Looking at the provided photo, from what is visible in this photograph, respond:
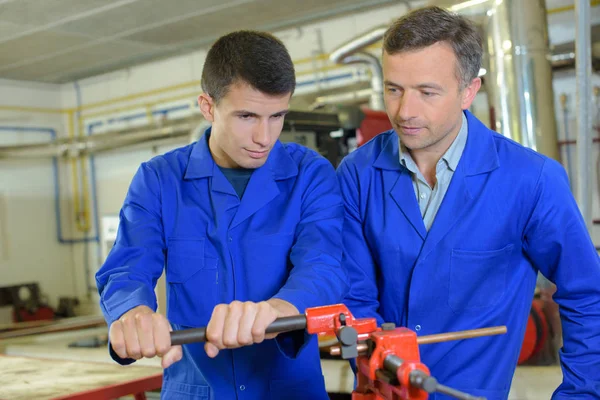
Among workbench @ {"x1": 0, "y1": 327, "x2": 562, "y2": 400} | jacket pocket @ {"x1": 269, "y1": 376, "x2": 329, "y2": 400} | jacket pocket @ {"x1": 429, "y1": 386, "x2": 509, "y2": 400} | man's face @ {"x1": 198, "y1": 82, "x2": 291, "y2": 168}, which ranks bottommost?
workbench @ {"x1": 0, "y1": 327, "x2": 562, "y2": 400}

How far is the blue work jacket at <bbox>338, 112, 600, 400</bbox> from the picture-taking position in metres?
1.17

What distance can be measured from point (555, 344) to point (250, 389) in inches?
67.2

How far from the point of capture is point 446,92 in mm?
1205

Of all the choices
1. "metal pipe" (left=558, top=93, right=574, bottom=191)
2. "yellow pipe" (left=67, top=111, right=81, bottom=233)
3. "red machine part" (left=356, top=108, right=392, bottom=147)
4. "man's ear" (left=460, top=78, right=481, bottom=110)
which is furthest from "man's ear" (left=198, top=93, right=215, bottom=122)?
"yellow pipe" (left=67, top=111, right=81, bottom=233)

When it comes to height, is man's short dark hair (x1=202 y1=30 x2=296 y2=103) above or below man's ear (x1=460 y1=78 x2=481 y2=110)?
above

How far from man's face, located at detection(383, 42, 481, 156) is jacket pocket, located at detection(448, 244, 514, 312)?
23 centimetres

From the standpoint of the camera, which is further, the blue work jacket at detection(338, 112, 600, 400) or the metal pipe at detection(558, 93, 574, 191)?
the metal pipe at detection(558, 93, 574, 191)

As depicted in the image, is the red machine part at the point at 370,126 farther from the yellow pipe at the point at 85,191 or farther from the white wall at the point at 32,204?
the white wall at the point at 32,204

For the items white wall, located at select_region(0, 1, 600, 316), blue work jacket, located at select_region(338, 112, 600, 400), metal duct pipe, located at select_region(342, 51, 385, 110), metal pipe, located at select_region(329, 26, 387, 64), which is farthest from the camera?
white wall, located at select_region(0, 1, 600, 316)

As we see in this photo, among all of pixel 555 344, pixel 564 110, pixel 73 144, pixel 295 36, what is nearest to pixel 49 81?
pixel 73 144

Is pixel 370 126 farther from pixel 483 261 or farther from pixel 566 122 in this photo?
pixel 483 261

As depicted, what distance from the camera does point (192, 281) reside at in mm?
1239

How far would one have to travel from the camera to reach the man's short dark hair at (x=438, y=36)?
1210 millimetres

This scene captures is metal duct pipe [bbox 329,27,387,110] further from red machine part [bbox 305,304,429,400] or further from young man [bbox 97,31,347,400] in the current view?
red machine part [bbox 305,304,429,400]
